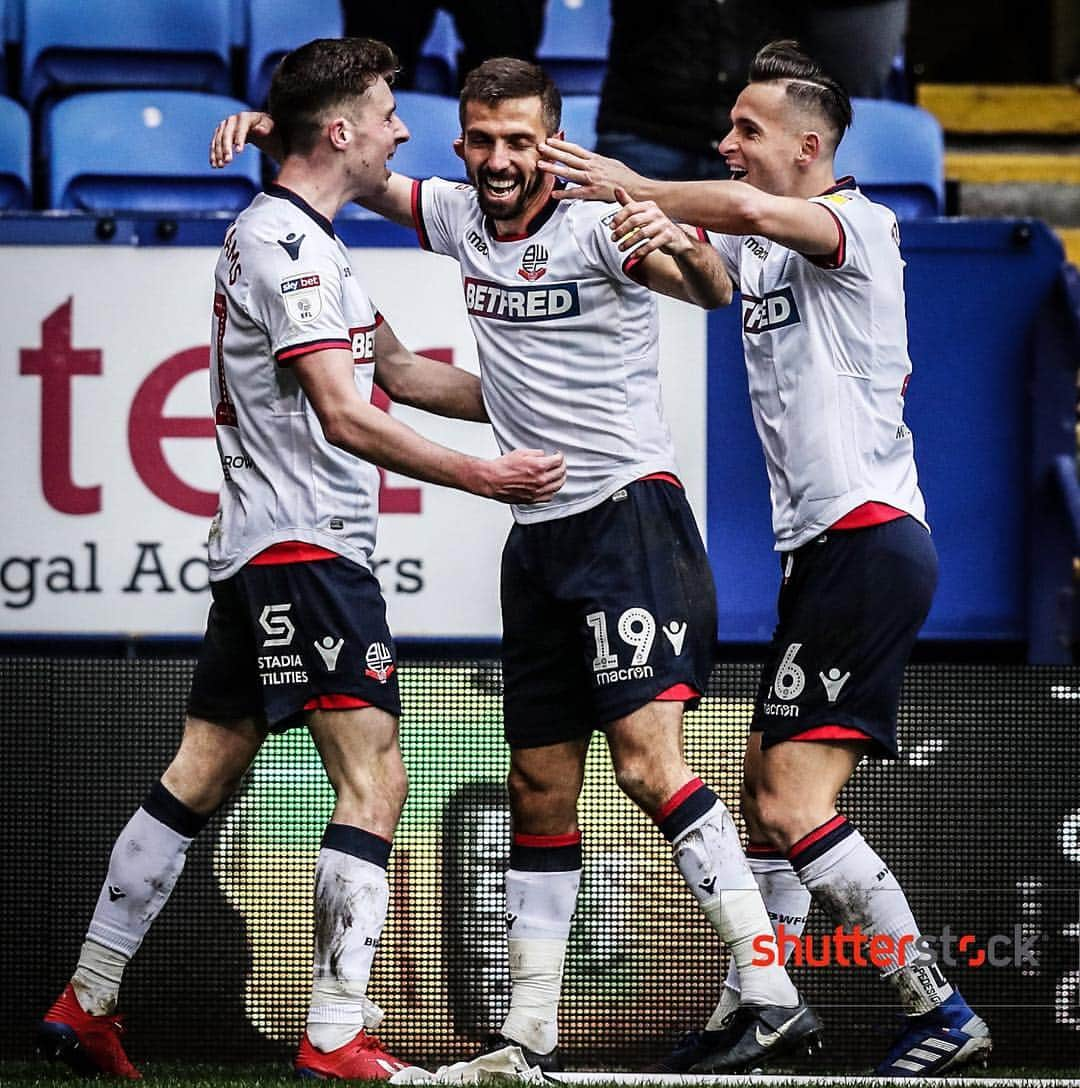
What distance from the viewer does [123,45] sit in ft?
25.1

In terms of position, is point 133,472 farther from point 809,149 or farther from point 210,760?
point 809,149

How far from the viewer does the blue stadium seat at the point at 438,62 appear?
790 centimetres

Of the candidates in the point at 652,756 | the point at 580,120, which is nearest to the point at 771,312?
the point at 652,756

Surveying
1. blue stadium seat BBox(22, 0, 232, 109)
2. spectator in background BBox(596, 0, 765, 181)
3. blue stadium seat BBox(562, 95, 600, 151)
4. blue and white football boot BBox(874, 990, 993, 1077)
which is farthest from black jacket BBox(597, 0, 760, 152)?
blue and white football boot BBox(874, 990, 993, 1077)

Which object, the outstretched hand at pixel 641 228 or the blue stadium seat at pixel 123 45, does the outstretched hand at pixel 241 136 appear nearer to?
the outstretched hand at pixel 641 228

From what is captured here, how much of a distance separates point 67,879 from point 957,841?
215 centimetres

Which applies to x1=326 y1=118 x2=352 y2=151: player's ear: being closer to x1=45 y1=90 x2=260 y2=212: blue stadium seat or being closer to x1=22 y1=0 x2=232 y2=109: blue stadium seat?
x1=45 y1=90 x2=260 y2=212: blue stadium seat

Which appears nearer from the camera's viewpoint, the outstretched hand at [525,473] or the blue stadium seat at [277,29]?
the outstretched hand at [525,473]

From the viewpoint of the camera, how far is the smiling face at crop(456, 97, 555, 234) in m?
4.20

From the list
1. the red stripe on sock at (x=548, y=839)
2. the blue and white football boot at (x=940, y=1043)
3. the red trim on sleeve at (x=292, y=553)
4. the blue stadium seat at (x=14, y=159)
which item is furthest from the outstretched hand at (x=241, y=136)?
the blue stadium seat at (x=14, y=159)

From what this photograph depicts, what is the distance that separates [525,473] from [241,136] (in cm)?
109

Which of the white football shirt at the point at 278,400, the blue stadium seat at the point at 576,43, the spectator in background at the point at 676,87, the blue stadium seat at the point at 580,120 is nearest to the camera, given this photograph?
the white football shirt at the point at 278,400

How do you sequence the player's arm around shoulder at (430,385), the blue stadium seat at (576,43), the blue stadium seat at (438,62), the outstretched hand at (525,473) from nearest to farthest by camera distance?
the outstretched hand at (525,473) < the player's arm around shoulder at (430,385) < the blue stadium seat at (438,62) < the blue stadium seat at (576,43)

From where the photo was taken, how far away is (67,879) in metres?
4.77
